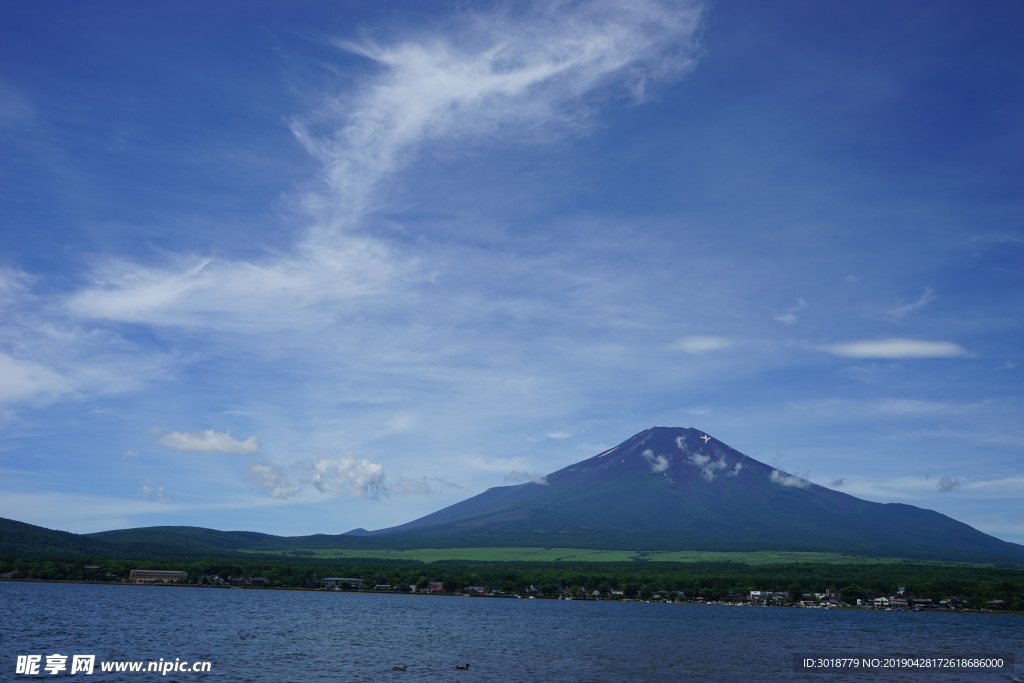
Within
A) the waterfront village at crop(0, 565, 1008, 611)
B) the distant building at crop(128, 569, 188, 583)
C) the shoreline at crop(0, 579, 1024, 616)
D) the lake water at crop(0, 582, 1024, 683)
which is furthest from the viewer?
the distant building at crop(128, 569, 188, 583)

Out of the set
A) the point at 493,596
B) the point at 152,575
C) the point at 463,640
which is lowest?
the point at 493,596

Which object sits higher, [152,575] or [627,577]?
[627,577]

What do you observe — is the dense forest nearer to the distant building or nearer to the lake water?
the distant building

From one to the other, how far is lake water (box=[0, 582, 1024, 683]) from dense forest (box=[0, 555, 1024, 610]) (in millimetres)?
18708

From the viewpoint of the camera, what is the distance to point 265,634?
78.9 meters

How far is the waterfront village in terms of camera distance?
149875 millimetres

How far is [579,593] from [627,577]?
1136 centimetres

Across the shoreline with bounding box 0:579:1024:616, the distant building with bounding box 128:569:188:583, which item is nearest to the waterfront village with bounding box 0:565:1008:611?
the distant building with bounding box 128:569:188:583

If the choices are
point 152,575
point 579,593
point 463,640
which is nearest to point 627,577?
point 579,593

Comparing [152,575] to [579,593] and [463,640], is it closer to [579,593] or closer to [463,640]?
[579,593]

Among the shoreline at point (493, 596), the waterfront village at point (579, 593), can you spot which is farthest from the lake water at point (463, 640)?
the waterfront village at point (579, 593)

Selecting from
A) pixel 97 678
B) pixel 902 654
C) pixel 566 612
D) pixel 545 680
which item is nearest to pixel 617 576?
pixel 566 612

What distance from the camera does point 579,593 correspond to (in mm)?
166750

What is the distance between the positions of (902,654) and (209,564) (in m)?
152
